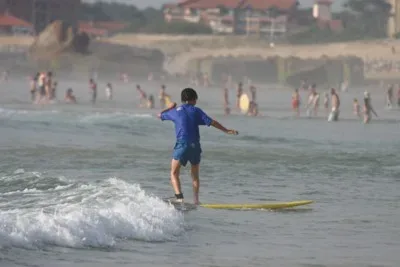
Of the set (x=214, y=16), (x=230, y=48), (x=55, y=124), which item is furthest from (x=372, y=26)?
(x=55, y=124)

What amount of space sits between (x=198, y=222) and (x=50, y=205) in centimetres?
180

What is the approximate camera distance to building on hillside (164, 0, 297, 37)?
12656 cm

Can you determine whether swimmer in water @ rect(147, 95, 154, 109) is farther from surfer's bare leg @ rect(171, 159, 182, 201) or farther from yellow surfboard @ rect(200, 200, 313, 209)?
surfer's bare leg @ rect(171, 159, 182, 201)

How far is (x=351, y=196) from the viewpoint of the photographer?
55.0 feet

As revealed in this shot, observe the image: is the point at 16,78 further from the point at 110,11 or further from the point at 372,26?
the point at 110,11

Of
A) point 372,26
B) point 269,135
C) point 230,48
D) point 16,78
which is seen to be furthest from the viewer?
point 372,26

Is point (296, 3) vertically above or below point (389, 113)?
above

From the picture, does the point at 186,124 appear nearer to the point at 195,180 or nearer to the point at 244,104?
the point at 195,180

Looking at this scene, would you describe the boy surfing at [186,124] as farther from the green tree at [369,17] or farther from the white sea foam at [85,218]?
the green tree at [369,17]

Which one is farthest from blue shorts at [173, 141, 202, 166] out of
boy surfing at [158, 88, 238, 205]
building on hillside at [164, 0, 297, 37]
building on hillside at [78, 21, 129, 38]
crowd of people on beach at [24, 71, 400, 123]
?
building on hillside at [78, 21, 129, 38]

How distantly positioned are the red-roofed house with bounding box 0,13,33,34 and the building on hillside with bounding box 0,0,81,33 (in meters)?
2.57

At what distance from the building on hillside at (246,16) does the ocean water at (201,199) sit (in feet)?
307

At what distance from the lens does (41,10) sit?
113 m

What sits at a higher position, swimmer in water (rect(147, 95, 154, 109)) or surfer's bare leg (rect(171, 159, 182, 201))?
surfer's bare leg (rect(171, 159, 182, 201))
